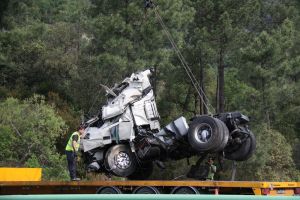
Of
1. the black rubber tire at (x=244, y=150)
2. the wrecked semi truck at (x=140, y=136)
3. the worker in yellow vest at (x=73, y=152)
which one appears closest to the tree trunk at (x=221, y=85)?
the wrecked semi truck at (x=140, y=136)

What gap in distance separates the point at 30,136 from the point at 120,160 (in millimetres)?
13546

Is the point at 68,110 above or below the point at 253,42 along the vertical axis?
below

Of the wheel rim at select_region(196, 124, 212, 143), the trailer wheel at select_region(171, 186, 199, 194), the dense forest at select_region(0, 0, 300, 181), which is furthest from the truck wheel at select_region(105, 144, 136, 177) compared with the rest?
the dense forest at select_region(0, 0, 300, 181)

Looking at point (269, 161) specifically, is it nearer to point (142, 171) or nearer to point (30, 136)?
point (30, 136)

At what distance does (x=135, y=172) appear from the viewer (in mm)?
13352

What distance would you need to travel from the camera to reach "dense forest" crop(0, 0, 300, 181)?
26.3 metres

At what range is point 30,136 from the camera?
2561 centimetres

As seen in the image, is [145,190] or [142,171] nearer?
[145,190]

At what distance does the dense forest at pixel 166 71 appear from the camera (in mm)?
26328

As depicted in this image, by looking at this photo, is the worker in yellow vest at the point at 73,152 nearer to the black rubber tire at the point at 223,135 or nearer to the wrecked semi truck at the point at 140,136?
the wrecked semi truck at the point at 140,136

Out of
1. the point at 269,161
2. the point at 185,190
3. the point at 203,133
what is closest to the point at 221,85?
the point at 269,161

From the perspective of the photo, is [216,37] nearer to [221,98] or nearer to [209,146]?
[221,98]

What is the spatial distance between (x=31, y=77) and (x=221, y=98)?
1294 cm

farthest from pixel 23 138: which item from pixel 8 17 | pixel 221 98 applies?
pixel 221 98
